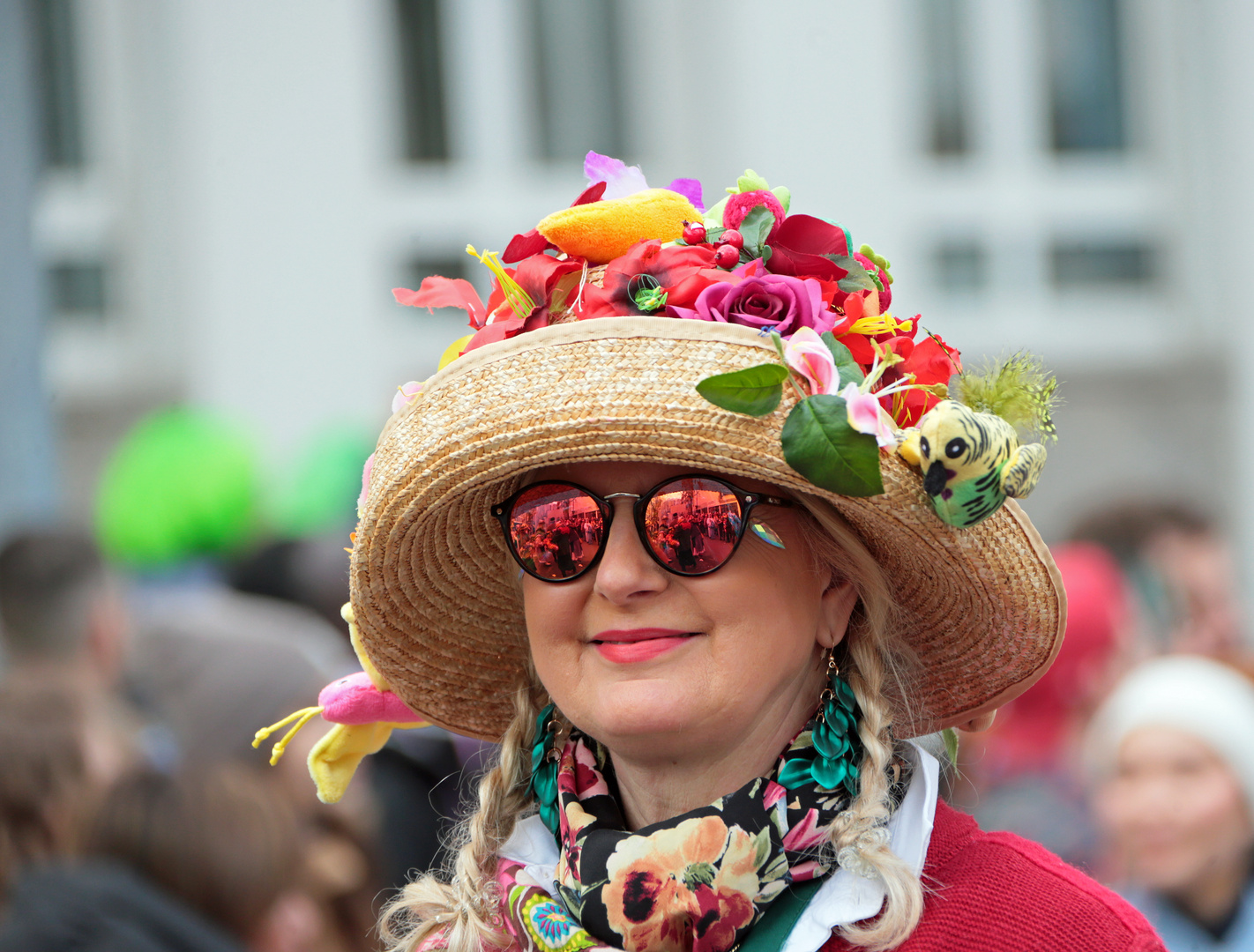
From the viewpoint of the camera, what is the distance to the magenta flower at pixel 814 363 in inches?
68.8

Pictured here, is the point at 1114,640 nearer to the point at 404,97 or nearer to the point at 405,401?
the point at 405,401

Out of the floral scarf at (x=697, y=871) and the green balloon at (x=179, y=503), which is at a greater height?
the floral scarf at (x=697, y=871)

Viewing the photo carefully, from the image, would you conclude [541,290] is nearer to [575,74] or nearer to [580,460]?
[580,460]

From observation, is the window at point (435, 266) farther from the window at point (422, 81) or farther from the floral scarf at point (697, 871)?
the floral scarf at point (697, 871)

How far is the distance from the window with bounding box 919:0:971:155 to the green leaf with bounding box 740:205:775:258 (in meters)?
9.69

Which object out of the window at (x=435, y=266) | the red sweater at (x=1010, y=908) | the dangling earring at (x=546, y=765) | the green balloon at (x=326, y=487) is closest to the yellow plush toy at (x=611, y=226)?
the dangling earring at (x=546, y=765)

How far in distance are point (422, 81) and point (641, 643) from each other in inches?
378

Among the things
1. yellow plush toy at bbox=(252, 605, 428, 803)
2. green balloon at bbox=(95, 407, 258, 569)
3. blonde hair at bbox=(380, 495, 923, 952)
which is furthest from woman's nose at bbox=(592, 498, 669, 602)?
green balloon at bbox=(95, 407, 258, 569)

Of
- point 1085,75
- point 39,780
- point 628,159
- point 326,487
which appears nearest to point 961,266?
point 1085,75

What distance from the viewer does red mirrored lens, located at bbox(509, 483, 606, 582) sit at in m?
1.88

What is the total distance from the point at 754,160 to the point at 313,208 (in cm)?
307

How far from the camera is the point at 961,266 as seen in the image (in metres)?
11.2

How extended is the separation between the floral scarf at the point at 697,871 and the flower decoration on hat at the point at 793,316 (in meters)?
0.44

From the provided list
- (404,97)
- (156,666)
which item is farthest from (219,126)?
(156,666)
